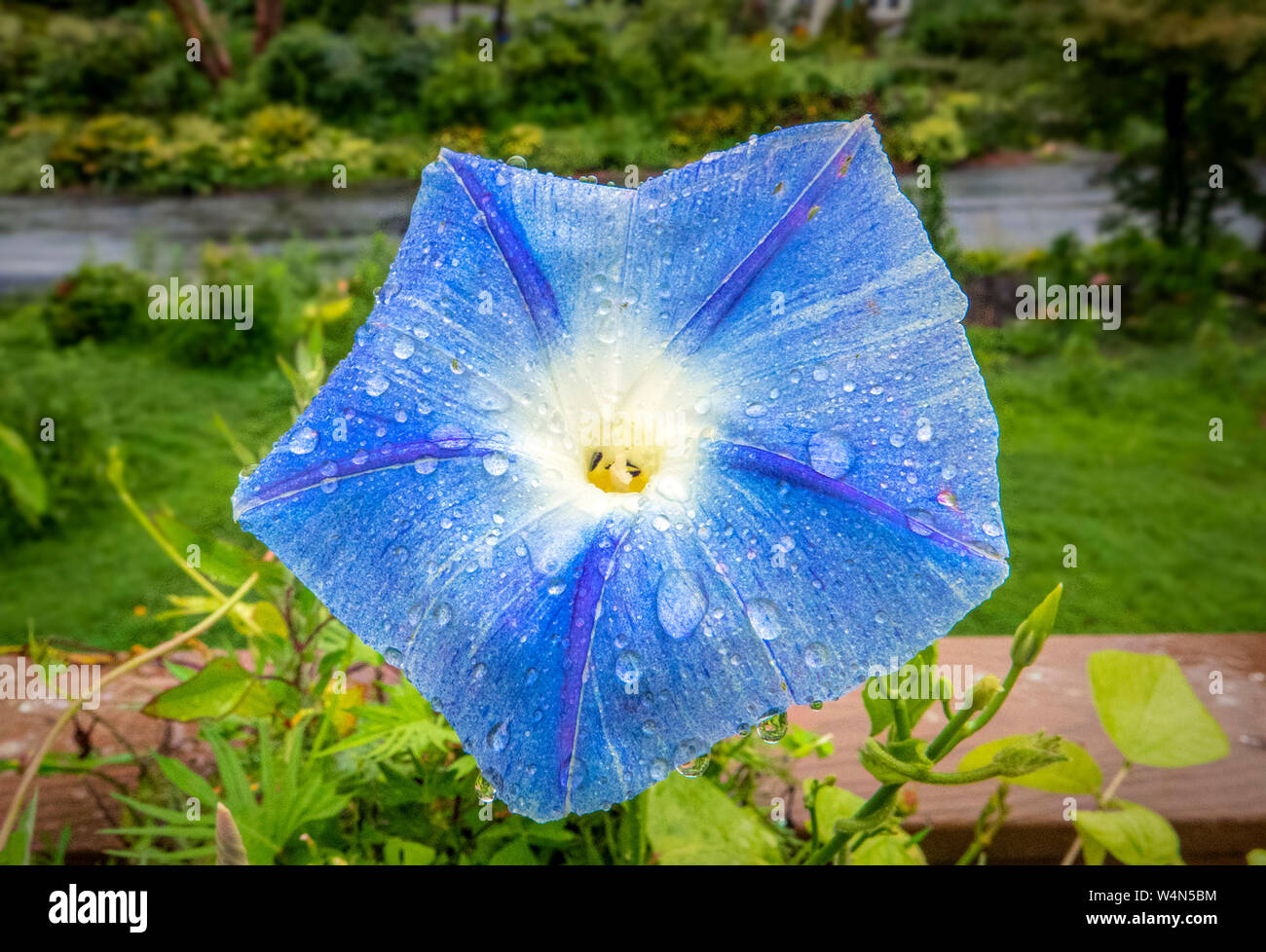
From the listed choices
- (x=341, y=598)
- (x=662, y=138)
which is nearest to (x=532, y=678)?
(x=341, y=598)

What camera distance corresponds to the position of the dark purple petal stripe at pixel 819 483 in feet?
1.28

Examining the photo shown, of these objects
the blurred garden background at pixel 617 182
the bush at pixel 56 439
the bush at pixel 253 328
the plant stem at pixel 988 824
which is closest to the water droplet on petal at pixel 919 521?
the plant stem at pixel 988 824

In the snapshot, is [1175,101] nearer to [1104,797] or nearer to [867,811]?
[1104,797]

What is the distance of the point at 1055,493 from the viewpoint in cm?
307

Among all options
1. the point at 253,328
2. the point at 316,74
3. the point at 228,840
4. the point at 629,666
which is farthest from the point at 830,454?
the point at 316,74

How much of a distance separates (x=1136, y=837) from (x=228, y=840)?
53 centimetres

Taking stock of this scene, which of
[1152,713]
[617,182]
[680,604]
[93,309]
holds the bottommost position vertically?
[1152,713]

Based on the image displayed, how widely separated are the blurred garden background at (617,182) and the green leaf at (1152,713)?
1.57 meters

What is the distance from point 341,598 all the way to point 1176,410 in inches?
146

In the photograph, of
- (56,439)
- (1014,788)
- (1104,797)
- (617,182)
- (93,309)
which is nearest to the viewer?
(1104,797)

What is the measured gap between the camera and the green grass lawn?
2654 millimetres

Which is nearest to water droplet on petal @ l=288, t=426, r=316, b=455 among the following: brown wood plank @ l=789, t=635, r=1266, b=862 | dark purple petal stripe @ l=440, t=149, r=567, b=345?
dark purple petal stripe @ l=440, t=149, r=567, b=345

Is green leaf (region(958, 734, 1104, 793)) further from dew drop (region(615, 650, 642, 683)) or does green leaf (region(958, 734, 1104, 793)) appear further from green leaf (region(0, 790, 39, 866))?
green leaf (region(0, 790, 39, 866))
